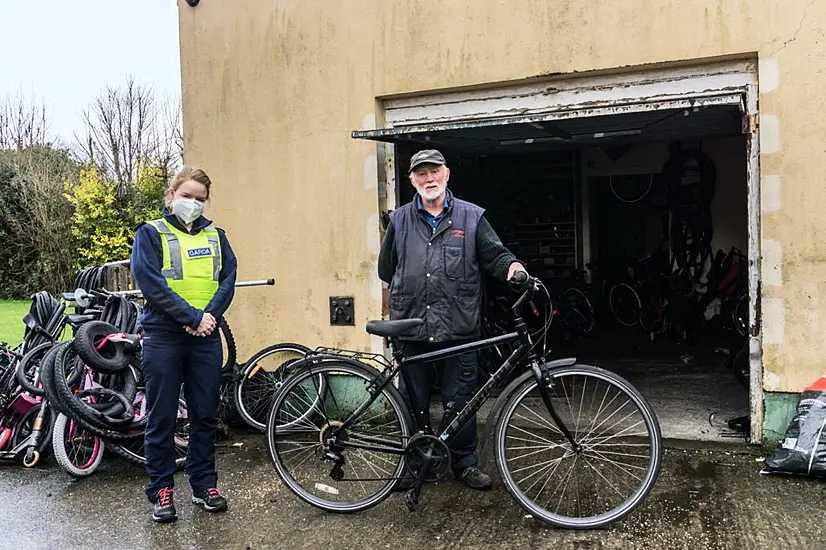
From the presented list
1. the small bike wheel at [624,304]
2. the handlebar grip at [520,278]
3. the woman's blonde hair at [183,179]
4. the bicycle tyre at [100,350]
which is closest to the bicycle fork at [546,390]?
the handlebar grip at [520,278]

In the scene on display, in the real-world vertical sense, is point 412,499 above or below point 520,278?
below

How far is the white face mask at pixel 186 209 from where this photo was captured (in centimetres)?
369

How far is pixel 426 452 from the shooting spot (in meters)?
3.57

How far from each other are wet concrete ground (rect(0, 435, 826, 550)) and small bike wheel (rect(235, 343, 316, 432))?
1.02 m

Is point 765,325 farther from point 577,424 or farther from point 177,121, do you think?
point 177,121

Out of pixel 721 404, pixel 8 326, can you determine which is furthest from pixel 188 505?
pixel 8 326

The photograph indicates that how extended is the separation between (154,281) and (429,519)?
1834 mm

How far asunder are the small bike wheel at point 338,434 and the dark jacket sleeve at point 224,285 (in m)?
0.54

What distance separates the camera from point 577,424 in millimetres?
3828

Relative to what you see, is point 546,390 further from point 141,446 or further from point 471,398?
point 141,446

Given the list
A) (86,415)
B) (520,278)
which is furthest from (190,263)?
(520,278)

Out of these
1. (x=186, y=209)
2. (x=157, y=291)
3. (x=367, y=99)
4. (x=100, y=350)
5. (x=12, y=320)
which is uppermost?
(x=367, y=99)

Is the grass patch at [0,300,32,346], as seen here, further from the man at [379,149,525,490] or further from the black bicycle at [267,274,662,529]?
the man at [379,149,525,490]

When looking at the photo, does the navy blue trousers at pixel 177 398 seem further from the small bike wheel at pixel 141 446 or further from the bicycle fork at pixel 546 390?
the bicycle fork at pixel 546 390
